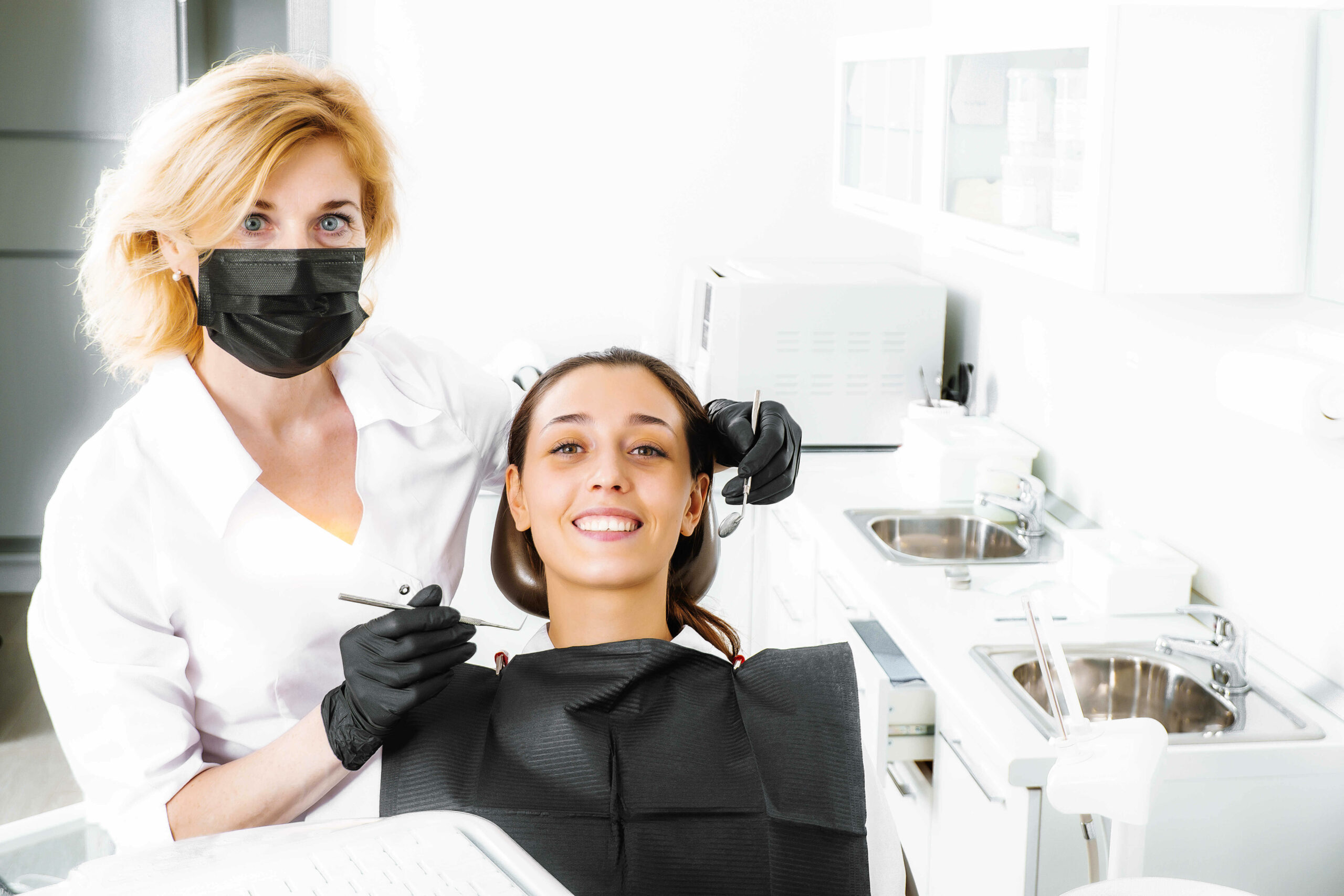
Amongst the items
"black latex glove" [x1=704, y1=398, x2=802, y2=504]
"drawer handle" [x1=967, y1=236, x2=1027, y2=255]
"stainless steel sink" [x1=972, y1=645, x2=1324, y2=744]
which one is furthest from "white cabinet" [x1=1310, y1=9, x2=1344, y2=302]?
"black latex glove" [x1=704, y1=398, x2=802, y2=504]

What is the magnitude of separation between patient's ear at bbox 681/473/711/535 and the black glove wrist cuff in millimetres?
604

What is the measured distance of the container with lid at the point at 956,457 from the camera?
2752 millimetres

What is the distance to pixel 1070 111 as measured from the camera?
1986mm

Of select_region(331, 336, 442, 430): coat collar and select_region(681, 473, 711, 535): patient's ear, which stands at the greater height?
select_region(331, 336, 442, 430): coat collar

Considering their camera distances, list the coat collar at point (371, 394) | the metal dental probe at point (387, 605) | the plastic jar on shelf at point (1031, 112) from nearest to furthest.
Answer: the metal dental probe at point (387, 605) → the coat collar at point (371, 394) → the plastic jar on shelf at point (1031, 112)

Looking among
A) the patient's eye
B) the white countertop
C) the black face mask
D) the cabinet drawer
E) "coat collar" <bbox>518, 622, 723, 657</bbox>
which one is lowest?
the cabinet drawer

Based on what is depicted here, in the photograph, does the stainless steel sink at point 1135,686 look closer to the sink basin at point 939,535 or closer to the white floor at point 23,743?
the sink basin at point 939,535

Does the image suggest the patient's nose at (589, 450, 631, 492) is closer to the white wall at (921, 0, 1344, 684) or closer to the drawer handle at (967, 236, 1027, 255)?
the drawer handle at (967, 236, 1027, 255)

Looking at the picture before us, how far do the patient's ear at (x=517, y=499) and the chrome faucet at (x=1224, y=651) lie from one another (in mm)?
1026

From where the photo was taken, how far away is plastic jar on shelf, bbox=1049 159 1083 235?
1952 millimetres

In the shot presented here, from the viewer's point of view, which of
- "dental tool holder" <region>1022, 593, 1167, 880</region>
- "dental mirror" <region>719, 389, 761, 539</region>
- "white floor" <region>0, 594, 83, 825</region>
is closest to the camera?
"dental tool holder" <region>1022, 593, 1167, 880</region>

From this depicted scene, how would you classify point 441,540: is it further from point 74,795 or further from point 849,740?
point 74,795

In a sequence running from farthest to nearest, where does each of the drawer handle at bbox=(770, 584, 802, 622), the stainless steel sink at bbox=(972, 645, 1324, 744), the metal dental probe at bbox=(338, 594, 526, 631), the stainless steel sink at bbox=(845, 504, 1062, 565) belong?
1. the drawer handle at bbox=(770, 584, 802, 622)
2. the stainless steel sink at bbox=(845, 504, 1062, 565)
3. the stainless steel sink at bbox=(972, 645, 1324, 744)
4. the metal dental probe at bbox=(338, 594, 526, 631)

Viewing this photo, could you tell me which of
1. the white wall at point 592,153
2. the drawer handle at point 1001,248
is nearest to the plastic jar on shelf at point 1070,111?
the drawer handle at point 1001,248
